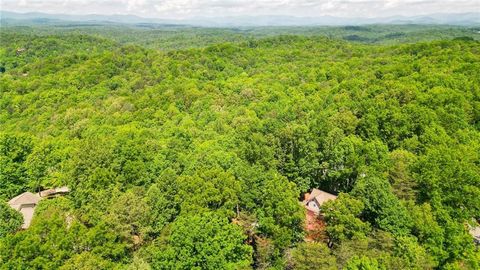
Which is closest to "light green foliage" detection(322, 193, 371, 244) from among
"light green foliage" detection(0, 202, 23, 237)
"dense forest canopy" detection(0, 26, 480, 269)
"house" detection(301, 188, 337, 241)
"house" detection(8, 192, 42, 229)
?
"dense forest canopy" detection(0, 26, 480, 269)

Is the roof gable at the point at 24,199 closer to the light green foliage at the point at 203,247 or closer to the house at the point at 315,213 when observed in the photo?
the light green foliage at the point at 203,247

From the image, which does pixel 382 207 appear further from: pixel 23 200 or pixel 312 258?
pixel 23 200

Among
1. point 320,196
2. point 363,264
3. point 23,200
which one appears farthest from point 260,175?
point 23,200

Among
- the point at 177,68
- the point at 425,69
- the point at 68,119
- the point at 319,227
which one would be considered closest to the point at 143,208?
the point at 319,227

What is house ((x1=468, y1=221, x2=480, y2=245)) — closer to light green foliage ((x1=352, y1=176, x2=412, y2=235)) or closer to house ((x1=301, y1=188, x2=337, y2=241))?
light green foliage ((x1=352, y1=176, x2=412, y2=235))

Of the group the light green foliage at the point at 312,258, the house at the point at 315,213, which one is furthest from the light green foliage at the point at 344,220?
the light green foliage at the point at 312,258

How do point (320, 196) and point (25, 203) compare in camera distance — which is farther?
point (25, 203)
